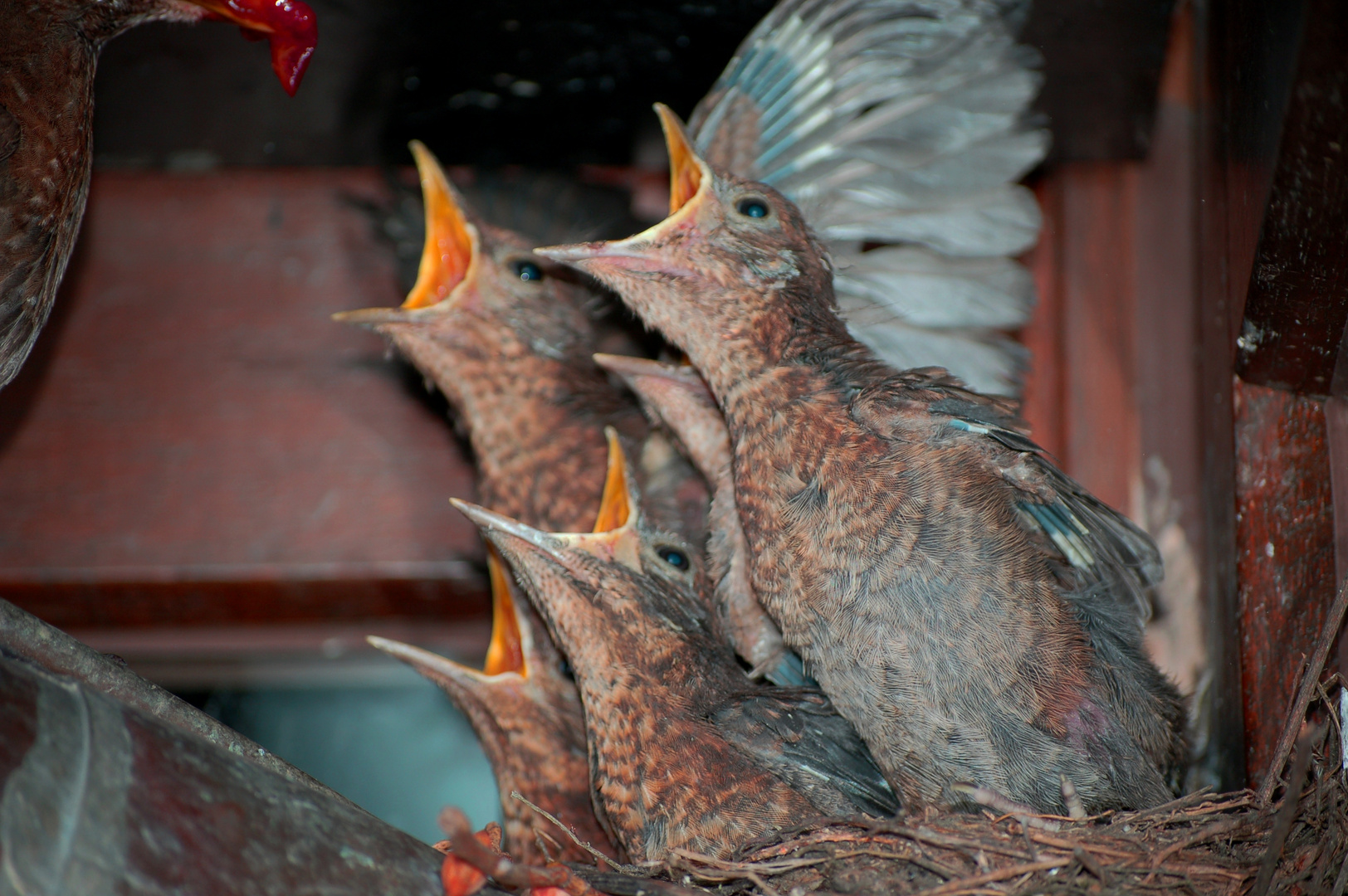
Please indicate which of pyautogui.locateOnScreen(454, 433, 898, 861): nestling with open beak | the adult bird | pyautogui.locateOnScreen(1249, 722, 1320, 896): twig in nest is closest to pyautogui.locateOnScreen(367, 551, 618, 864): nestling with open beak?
pyautogui.locateOnScreen(454, 433, 898, 861): nestling with open beak

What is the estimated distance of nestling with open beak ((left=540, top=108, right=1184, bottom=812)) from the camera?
1.51 m

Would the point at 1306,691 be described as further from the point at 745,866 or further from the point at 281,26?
the point at 281,26

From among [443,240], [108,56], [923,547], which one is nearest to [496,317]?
[443,240]

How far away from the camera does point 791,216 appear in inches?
72.2

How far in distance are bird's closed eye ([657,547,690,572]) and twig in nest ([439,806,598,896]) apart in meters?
0.61

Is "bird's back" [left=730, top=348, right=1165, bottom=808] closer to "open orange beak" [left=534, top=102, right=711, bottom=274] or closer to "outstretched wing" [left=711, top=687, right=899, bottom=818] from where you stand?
"outstretched wing" [left=711, top=687, right=899, bottom=818]

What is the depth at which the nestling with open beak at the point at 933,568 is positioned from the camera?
4.94 ft

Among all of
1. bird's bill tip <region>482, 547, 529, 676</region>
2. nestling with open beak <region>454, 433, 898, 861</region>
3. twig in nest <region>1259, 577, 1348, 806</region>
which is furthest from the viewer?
bird's bill tip <region>482, 547, 529, 676</region>

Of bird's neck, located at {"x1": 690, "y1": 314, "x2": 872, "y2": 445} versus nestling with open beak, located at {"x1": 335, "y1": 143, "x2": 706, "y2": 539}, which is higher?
bird's neck, located at {"x1": 690, "y1": 314, "x2": 872, "y2": 445}

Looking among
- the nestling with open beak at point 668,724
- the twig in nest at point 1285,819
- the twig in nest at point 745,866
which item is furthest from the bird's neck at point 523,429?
the twig in nest at point 1285,819

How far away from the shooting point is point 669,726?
64.7 inches

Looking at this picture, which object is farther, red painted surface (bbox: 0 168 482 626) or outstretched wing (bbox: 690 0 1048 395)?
red painted surface (bbox: 0 168 482 626)

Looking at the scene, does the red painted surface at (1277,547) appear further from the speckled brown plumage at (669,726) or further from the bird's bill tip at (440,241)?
the bird's bill tip at (440,241)

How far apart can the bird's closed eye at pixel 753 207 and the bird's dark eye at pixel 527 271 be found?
22.8 inches
